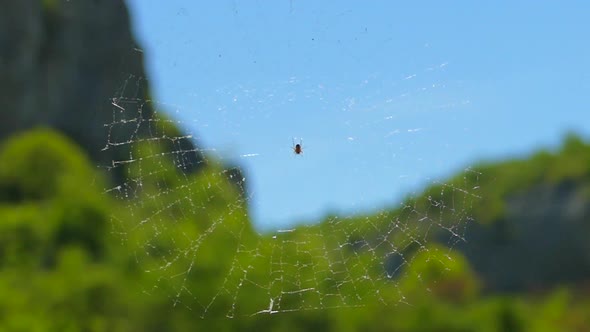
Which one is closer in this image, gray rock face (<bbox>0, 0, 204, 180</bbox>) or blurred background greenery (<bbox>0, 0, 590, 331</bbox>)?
blurred background greenery (<bbox>0, 0, 590, 331</bbox>)

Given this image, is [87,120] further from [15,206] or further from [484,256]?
[484,256]

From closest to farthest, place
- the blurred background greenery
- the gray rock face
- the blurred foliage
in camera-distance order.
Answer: the blurred foliage → the blurred background greenery → the gray rock face

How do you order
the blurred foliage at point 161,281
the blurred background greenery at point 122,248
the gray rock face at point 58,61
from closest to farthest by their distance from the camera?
1. the blurred foliage at point 161,281
2. the blurred background greenery at point 122,248
3. the gray rock face at point 58,61

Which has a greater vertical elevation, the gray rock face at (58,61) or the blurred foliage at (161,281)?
the gray rock face at (58,61)

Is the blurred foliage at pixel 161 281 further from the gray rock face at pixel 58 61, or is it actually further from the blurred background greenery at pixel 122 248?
the gray rock face at pixel 58 61

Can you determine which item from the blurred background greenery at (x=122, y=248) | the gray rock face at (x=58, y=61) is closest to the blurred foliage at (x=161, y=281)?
the blurred background greenery at (x=122, y=248)

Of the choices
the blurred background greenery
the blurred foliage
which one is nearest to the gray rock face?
the blurred background greenery

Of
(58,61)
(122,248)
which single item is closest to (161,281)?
(122,248)

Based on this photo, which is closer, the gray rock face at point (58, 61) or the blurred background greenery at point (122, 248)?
the blurred background greenery at point (122, 248)

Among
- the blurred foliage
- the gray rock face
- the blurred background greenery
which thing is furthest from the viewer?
the gray rock face

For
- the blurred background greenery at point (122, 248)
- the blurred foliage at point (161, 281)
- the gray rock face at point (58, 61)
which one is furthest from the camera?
the gray rock face at point (58, 61)

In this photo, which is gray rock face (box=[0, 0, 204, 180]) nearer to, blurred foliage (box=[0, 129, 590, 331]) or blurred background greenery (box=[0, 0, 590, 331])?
blurred background greenery (box=[0, 0, 590, 331])

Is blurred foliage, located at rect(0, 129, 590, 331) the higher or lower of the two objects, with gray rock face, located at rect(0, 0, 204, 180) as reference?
lower
